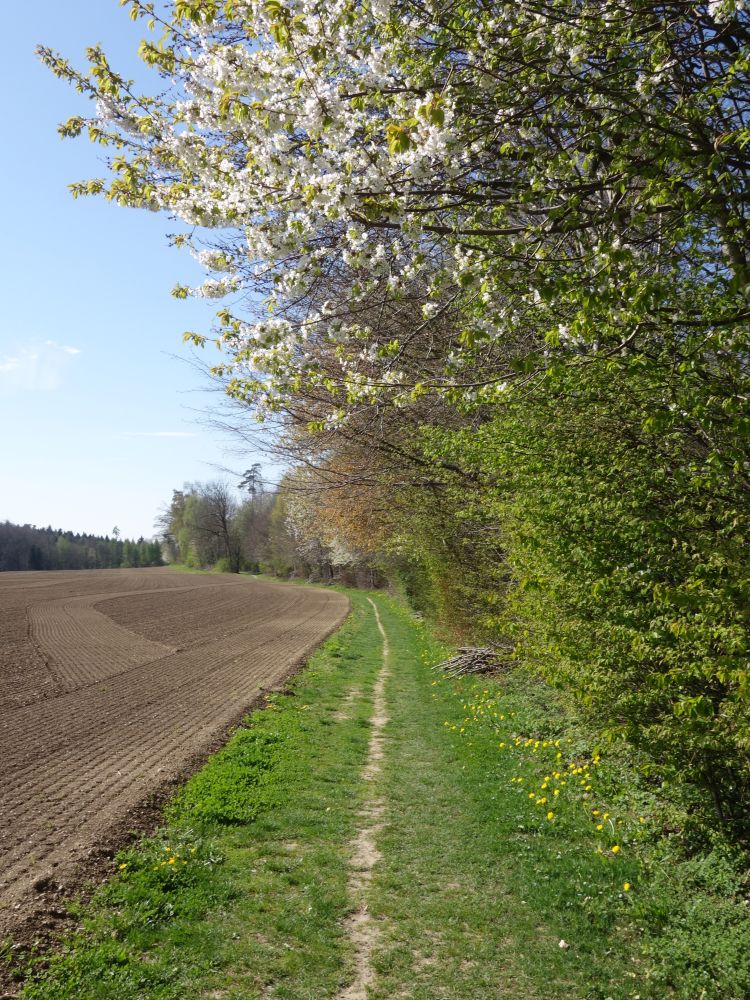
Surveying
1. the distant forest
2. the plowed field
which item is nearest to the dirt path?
the plowed field

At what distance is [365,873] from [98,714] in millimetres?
7762

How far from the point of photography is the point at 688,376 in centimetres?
510

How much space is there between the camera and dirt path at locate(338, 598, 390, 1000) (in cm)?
486

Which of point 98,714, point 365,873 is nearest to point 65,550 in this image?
point 98,714

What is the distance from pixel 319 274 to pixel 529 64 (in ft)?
6.90

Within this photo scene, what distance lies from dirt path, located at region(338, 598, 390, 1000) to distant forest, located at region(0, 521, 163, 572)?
120800 mm

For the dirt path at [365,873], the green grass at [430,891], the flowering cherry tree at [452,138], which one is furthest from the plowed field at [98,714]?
the flowering cherry tree at [452,138]

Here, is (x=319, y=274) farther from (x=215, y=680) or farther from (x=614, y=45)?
(x=215, y=680)

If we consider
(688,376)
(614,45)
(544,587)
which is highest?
(614,45)

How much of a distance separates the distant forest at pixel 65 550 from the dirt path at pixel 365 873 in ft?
396

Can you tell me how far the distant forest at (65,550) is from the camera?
12006cm

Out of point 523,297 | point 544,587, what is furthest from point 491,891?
point 523,297

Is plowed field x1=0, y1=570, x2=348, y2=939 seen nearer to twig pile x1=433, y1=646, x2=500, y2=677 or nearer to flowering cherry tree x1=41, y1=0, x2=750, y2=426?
twig pile x1=433, y1=646, x2=500, y2=677

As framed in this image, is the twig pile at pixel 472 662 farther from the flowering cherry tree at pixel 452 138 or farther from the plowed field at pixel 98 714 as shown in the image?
the flowering cherry tree at pixel 452 138
